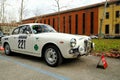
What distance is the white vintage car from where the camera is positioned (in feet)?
16.7

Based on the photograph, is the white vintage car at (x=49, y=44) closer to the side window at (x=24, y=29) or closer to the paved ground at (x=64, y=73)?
the side window at (x=24, y=29)

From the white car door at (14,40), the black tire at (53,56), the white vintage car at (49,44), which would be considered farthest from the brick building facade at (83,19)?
the black tire at (53,56)

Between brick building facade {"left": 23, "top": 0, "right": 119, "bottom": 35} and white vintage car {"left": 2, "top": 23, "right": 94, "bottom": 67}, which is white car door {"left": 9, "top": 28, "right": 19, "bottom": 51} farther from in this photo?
brick building facade {"left": 23, "top": 0, "right": 119, "bottom": 35}

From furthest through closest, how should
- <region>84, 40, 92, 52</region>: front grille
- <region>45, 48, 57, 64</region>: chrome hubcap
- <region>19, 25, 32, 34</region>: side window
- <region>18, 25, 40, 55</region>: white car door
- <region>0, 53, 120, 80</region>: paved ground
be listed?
<region>19, 25, 32, 34</region>: side window < <region>18, 25, 40, 55</region>: white car door < <region>84, 40, 92, 52</region>: front grille < <region>45, 48, 57, 64</region>: chrome hubcap < <region>0, 53, 120, 80</region>: paved ground

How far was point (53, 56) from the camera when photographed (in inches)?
216

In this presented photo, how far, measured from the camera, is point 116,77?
4297mm

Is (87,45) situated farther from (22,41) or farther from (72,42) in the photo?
(22,41)

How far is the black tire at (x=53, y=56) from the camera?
17.3ft

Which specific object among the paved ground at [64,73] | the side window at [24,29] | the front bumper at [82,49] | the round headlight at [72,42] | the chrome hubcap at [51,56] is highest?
the side window at [24,29]

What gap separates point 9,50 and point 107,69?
5017 mm

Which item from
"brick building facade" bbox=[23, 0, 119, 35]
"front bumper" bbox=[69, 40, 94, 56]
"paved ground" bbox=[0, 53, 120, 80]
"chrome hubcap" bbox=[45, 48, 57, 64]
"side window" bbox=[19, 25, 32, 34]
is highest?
"brick building facade" bbox=[23, 0, 119, 35]

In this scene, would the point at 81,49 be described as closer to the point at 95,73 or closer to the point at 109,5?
the point at 95,73

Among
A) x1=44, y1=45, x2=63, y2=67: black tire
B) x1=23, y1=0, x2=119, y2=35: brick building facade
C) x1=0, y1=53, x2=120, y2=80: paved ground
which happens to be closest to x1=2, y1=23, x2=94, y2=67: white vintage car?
x1=44, y1=45, x2=63, y2=67: black tire

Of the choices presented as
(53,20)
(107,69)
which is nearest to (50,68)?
(107,69)
